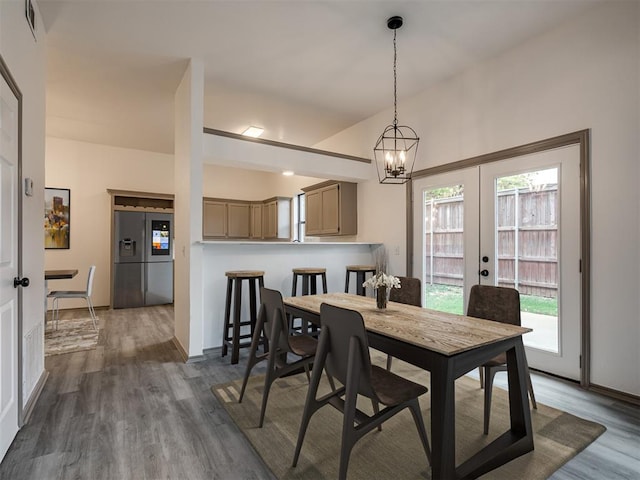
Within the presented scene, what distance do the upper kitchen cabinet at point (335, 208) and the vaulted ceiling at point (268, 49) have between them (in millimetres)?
1093

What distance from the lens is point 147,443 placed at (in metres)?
1.97

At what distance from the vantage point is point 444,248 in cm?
387

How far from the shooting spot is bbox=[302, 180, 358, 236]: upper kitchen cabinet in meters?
5.09

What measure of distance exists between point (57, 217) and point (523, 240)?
7060mm

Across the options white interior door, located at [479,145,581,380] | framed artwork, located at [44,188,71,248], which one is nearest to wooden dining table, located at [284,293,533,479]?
white interior door, located at [479,145,581,380]

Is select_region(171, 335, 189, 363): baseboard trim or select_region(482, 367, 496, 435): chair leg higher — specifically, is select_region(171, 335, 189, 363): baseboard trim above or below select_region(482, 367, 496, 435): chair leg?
below

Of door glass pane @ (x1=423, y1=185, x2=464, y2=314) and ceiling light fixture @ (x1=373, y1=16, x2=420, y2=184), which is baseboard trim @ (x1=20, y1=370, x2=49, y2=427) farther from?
door glass pane @ (x1=423, y1=185, x2=464, y2=314)

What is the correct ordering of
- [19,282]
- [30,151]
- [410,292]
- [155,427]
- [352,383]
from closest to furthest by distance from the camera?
1. [352,383]
2. [19,282]
3. [155,427]
4. [30,151]
5. [410,292]

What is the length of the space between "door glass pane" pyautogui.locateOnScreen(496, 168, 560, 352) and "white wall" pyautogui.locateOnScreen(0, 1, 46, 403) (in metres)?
3.87

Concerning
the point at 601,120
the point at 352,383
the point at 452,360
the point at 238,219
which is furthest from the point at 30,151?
the point at 238,219

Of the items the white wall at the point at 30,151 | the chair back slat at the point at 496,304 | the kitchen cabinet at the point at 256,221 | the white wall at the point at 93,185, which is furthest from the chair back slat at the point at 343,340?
the kitchen cabinet at the point at 256,221

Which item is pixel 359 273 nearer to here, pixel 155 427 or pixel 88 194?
pixel 155 427

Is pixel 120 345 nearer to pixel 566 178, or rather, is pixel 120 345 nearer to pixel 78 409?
pixel 78 409

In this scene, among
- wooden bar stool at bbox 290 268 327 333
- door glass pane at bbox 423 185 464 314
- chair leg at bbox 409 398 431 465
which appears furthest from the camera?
wooden bar stool at bbox 290 268 327 333
